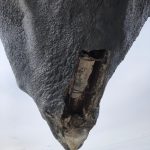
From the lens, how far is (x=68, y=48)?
192 centimetres

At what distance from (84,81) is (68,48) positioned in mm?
186

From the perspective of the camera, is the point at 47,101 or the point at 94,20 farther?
the point at 47,101

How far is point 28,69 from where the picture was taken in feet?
6.86

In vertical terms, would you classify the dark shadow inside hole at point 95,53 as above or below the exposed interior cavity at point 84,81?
above

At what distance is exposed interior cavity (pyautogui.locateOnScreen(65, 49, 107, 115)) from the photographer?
1900 mm

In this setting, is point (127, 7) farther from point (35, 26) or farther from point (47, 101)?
point (47, 101)

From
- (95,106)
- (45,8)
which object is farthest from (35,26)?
(95,106)

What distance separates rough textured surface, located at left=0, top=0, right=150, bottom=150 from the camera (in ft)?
6.10

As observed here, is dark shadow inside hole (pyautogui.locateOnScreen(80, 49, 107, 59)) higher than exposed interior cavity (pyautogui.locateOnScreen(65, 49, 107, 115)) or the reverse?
higher

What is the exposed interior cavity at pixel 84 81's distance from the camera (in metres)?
1.90

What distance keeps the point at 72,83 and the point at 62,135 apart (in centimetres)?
28

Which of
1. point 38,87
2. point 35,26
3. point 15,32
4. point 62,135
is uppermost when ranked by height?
point 35,26

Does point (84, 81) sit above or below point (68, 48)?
below

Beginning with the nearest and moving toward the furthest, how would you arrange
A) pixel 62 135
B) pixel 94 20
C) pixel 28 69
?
pixel 94 20, pixel 62 135, pixel 28 69
